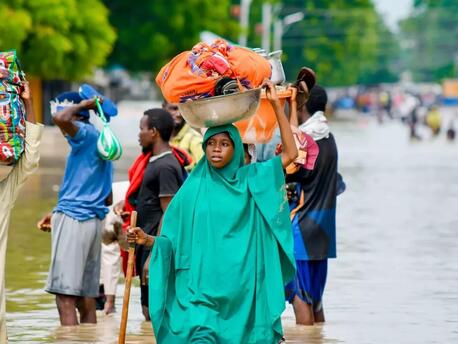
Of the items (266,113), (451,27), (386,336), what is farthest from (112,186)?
(451,27)

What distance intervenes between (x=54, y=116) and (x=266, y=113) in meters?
2.52

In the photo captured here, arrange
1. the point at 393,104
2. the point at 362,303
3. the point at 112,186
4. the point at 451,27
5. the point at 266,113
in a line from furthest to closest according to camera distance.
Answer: the point at 451,27, the point at 393,104, the point at 362,303, the point at 112,186, the point at 266,113

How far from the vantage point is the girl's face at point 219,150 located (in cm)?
779

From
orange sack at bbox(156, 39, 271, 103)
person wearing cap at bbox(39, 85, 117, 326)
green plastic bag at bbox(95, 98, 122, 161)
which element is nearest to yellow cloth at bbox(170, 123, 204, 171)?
person wearing cap at bbox(39, 85, 117, 326)

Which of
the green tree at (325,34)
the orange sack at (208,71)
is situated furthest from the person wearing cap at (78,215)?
the green tree at (325,34)

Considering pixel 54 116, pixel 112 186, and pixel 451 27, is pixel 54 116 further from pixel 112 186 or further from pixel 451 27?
pixel 451 27

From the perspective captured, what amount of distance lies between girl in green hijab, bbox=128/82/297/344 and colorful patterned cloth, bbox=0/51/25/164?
135cm

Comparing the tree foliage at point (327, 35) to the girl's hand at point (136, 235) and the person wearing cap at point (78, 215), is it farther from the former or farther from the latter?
the girl's hand at point (136, 235)

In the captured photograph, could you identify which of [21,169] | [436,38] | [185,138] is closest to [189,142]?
[185,138]

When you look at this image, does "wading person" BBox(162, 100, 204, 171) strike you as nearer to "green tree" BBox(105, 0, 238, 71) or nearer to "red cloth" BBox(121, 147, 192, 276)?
"red cloth" BBox(121, 147, 192, 276)

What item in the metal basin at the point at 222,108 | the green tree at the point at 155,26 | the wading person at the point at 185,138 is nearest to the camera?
the metal basin at the point at 222,108

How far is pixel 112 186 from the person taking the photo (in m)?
11.4

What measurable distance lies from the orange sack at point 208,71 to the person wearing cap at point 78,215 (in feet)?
8.37

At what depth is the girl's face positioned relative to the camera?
779 cm
